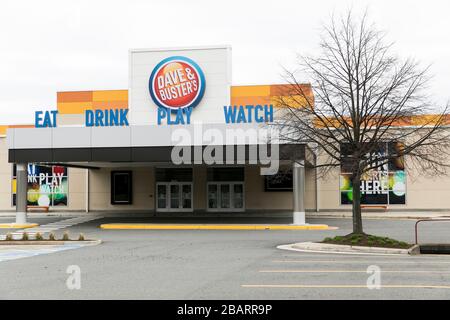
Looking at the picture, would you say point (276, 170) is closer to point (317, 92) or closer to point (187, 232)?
point (187, 232)

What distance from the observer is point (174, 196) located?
41906 mm

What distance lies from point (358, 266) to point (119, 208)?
97.9 ft

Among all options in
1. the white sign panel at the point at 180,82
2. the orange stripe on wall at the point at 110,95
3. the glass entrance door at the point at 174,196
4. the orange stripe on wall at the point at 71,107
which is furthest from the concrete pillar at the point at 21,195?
the orange stripe on wall at the point at 110,95

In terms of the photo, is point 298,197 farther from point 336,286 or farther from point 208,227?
point 336,286

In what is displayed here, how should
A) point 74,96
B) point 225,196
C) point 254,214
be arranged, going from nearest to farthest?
point 254,214
point 225,196
point 74,96

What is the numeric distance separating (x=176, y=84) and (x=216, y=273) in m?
26.1

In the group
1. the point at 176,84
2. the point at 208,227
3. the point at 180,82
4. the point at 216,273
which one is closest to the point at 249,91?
the point at 180,82

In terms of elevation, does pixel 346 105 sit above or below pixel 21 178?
above

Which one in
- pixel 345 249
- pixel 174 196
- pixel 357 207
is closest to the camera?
pixel 345 249

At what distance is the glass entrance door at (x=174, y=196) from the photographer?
41.7m

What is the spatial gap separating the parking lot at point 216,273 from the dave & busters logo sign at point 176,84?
16709mm

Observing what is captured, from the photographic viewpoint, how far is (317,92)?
20.8 meters

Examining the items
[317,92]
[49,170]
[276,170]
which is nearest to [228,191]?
[276,170]

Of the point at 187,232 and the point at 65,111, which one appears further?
the point at 65,111
